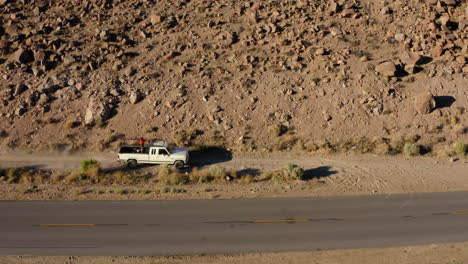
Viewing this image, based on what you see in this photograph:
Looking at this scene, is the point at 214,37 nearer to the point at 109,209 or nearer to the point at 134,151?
the point at 134,151

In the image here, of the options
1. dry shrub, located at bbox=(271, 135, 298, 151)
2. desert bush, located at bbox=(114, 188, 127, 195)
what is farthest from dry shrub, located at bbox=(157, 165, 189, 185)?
dry shrub, located at bbox=(271, 135, 298, 151)

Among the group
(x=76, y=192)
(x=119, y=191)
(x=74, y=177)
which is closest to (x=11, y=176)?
(x=74, y=177)

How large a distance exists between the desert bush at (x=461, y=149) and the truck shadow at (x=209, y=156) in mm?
14168

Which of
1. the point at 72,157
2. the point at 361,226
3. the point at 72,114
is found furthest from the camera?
the point at 72,114

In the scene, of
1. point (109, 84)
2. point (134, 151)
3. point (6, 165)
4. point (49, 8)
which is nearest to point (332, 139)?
point (134, 151)

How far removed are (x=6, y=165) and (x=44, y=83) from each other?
735cm

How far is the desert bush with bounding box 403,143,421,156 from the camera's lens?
77.2 ft

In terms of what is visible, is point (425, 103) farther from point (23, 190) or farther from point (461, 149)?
point (23, 190)

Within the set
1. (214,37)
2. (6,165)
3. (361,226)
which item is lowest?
(361,226)

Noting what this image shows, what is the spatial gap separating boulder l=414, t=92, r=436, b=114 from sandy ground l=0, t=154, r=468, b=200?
4004 millimetres

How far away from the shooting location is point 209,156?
2422cm

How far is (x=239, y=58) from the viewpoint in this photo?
29.5m

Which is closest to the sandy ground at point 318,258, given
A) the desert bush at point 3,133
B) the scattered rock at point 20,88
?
the desert bush at point 3,133

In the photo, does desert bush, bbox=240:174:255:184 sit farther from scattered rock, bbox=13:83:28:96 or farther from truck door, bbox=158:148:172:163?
scattered rock, bbox=13:83:28:96
